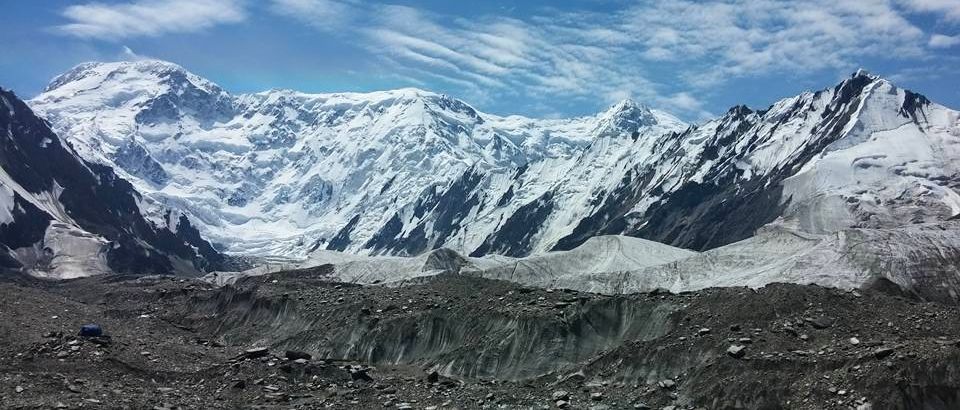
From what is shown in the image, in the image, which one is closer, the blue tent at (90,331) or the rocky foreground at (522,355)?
the rocky foreground at (522,355)

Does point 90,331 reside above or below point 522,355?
below

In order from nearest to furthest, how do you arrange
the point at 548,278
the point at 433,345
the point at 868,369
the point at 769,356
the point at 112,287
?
the point at 868,369, the point at 769,356, the point at 433,345, the point at 548,278, the point at 112,287

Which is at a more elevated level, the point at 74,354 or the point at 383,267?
the point at 383,267

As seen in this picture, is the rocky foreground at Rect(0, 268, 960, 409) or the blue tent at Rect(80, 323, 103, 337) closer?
the rocky foreground at Rect(0, 268, 960, 409)

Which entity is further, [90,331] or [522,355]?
[522,355]

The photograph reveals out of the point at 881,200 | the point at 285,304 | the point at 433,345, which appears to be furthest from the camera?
the point at 881,200

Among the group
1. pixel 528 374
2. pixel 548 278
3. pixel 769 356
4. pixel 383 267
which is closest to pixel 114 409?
pixel 528 374

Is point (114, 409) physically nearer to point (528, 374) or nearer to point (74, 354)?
point (74, 354)

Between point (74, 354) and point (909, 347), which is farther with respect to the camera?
point (74, 354)
